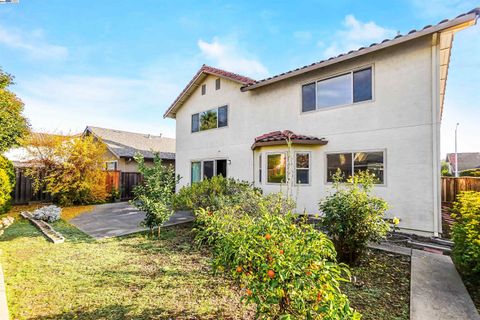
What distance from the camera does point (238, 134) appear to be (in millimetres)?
12625

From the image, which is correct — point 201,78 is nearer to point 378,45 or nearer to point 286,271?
point 378,45

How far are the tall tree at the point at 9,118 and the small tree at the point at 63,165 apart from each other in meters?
2.05

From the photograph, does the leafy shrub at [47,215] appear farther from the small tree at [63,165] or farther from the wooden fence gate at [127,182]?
the wooden fence gate at [127,182]

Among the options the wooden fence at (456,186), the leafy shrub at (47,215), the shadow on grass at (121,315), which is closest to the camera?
the shadow on grass at (121,315)

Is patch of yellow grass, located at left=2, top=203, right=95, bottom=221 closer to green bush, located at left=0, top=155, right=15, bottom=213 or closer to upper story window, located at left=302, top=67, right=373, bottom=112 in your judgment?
green bush, located at left=0, top=155, right=15, bottom=213

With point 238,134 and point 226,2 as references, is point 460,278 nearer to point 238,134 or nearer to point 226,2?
point 238,134

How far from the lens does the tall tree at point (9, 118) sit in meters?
14.0

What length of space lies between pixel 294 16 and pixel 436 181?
826 cm

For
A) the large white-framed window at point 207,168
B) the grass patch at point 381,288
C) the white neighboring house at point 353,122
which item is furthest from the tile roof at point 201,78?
the grass patch at point 381,288

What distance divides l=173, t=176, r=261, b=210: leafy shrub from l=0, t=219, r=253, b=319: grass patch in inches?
53.2

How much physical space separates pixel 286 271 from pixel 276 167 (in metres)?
8.19

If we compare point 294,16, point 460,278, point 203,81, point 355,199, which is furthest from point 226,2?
point 460,278

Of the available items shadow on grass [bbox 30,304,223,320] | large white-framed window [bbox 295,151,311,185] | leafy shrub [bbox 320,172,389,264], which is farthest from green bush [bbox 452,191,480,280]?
large white-framed window [bbox 295,151,311,185]

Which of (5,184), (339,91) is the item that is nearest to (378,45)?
(339,91)
